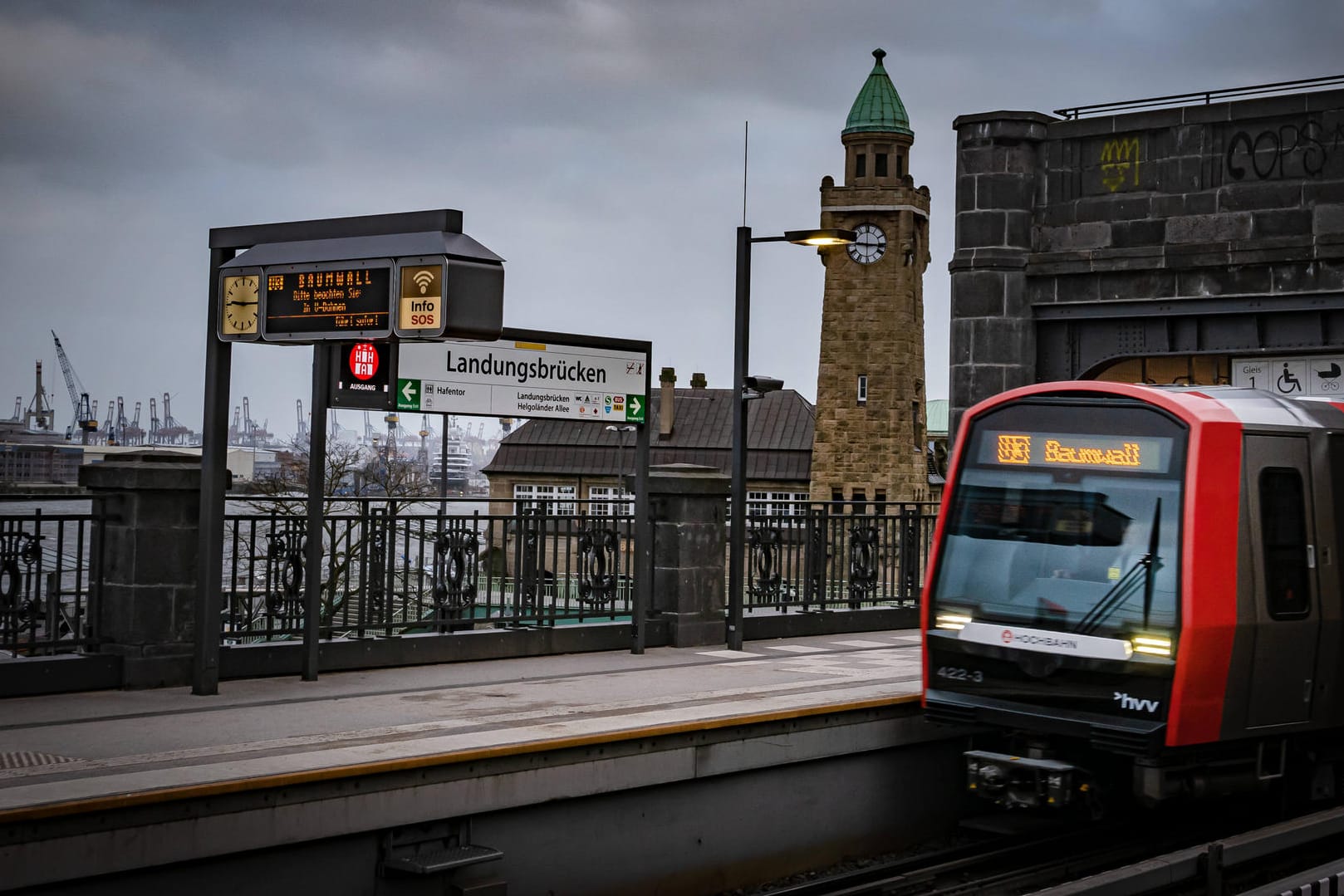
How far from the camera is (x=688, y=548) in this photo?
576 inches

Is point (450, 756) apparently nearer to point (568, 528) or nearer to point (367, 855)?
→ point (367, 855)

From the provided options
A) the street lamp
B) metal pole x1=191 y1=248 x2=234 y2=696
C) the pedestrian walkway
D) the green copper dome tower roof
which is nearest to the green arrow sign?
metal pole x1=191 y1=248 x2=234 y2=696

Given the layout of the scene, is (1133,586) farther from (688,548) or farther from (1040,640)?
(688,548)

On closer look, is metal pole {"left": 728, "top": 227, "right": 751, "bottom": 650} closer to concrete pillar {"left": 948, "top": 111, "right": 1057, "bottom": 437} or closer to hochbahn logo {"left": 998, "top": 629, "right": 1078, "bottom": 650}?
concrete pillar {"left": 948, "top": 111, "right": 1057, "bottom": 437}

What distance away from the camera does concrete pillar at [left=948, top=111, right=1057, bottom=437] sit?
1900 cm

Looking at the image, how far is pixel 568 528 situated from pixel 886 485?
66852 mm

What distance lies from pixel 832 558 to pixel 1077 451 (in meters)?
7.01

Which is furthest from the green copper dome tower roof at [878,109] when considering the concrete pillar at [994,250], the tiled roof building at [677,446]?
the concrete pillar at [994,250]

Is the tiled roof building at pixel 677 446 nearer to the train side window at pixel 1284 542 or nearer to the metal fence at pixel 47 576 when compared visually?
the metal fence at pixel 47 576

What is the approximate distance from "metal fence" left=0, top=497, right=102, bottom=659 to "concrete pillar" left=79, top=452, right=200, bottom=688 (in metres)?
0.11

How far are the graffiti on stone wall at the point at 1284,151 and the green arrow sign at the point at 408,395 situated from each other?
415 inches

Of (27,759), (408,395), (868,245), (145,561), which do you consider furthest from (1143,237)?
(868,245)

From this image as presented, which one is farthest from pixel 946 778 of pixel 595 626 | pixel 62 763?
pixel 62 763

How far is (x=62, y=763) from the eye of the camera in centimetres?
802
